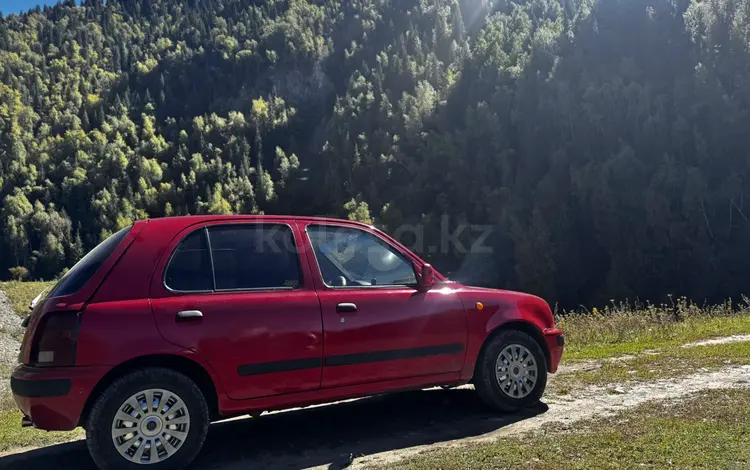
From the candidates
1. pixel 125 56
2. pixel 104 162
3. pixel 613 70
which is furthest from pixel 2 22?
pixel 613 70

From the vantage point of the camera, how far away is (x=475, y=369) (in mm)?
5707

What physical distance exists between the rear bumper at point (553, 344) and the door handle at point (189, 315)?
3.30 metres

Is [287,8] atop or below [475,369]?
atop

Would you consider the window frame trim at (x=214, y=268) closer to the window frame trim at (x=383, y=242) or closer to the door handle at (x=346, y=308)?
the window frame trim at (x=383, y=242)

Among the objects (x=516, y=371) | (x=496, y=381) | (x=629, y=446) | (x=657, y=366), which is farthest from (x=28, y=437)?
(x=657, y=366)

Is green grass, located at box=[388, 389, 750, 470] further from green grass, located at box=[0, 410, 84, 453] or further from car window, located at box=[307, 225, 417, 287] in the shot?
green grass, located at box=[0, 410, 84, 453]

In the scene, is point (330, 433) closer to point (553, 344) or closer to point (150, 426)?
point (150, 426)

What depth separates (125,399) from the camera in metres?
4.27

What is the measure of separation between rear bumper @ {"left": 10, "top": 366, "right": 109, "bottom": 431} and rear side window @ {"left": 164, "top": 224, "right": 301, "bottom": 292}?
835 millimetres

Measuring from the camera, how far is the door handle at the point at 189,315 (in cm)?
446

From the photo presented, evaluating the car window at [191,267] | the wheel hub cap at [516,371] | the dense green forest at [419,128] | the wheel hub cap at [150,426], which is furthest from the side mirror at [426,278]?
the dense green forest at [419,128]

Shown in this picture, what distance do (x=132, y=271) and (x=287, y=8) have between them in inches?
7948

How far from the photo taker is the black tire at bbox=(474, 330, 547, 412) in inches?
225

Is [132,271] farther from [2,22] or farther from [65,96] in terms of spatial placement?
[2,22]
